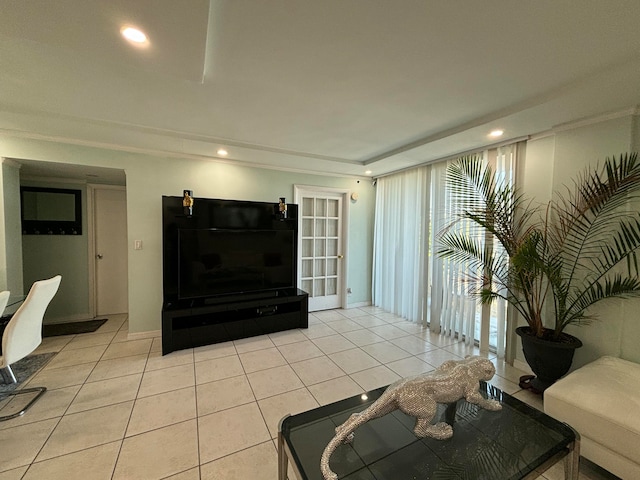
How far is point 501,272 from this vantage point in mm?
2676

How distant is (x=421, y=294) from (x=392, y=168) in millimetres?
1978

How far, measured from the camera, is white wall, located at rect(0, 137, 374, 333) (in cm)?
290

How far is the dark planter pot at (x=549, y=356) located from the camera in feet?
6.64

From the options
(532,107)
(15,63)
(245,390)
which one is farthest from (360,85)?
(245,390)

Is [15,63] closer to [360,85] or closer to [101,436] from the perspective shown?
[360,85]

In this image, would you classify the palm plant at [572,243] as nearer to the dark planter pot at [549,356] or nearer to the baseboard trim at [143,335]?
the dark planter pot at [549,356]

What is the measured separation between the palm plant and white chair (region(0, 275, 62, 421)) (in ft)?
12.1

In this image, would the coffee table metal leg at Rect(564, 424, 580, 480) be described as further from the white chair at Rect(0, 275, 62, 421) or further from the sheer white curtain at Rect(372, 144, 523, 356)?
the white chair at Rect(0, 275, 62, 421)

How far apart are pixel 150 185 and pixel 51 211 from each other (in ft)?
5.59

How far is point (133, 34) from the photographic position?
1315mm

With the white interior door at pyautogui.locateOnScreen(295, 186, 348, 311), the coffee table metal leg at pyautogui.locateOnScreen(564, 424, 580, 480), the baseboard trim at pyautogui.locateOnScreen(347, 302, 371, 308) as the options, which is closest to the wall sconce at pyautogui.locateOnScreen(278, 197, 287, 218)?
the white interior door at pyautogui.locateOnScreen(295, 186, 348, 311)

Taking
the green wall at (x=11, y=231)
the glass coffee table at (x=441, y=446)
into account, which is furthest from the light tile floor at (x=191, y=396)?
the green wall at (x=11, y=231)

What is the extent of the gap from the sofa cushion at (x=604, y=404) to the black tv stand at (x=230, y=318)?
8.97ft

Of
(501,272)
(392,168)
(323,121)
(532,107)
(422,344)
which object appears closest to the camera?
(532,107)
